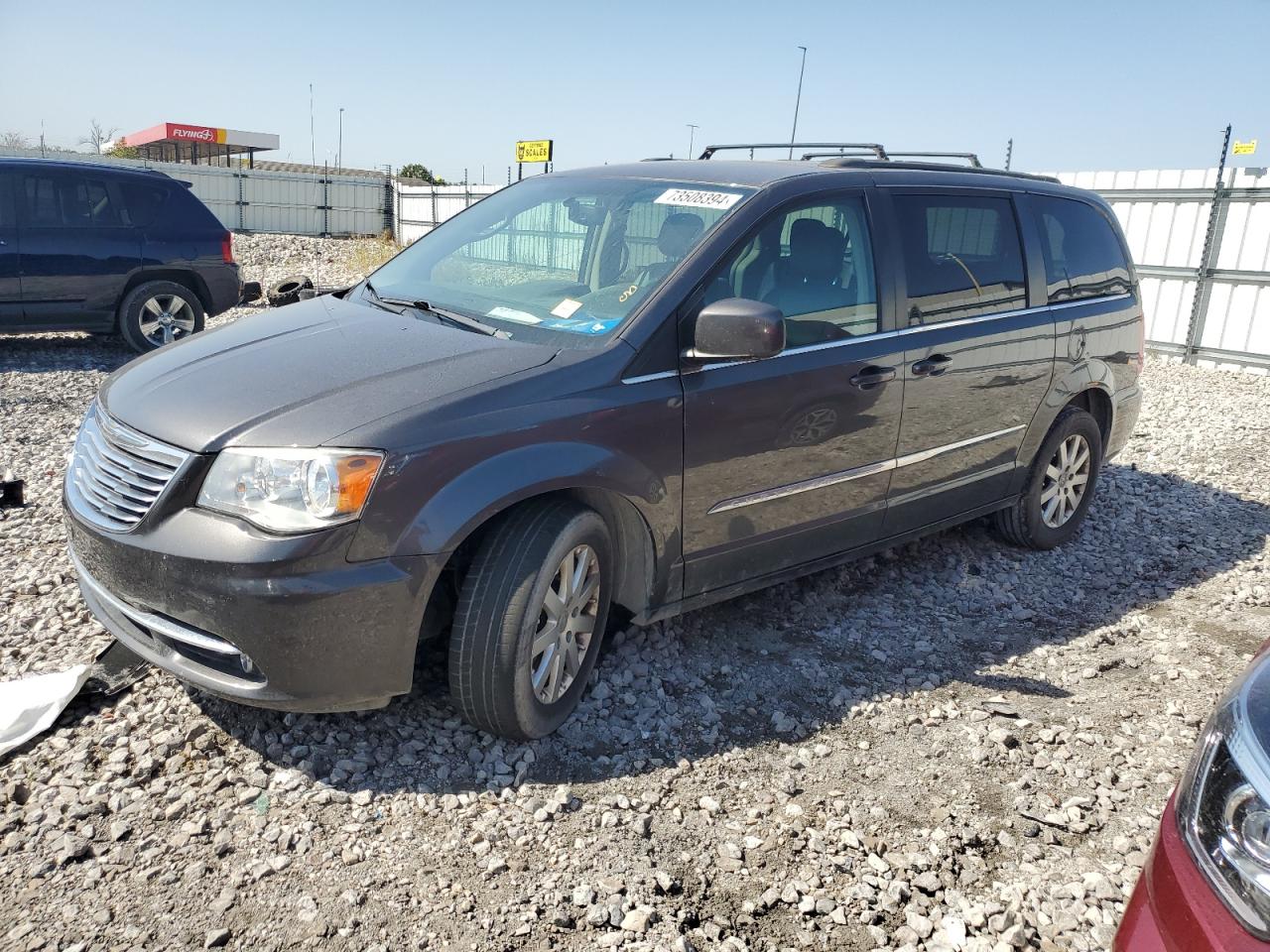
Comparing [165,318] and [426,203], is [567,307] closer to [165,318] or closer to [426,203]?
[165,318]

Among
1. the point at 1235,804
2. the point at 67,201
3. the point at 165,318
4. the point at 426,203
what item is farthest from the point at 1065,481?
the point at 426,203

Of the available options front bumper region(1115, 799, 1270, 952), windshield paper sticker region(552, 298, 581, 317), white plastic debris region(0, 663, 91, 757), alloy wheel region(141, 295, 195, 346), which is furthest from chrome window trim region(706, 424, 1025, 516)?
alloy wheel region(141, 295, 195, 346)

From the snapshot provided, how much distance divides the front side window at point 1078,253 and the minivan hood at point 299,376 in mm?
3060

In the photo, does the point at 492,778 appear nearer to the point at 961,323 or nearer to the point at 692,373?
the point at 692,373

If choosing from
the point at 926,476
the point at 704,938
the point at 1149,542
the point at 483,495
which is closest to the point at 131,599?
the point at 483,495

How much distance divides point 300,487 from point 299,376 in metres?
0.51

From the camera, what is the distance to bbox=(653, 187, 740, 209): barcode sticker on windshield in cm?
372

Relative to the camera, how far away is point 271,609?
2.66 meters

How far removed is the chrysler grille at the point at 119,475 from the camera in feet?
9.36

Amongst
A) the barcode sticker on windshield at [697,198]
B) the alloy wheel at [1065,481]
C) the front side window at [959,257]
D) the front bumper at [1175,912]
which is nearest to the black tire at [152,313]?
the barcode sticker on windshield at [697,198]

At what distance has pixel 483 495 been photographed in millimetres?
2873

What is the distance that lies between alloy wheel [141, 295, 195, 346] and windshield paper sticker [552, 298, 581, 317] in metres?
7.65

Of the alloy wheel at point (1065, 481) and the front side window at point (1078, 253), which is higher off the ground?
the front side window at point (1078, 253)

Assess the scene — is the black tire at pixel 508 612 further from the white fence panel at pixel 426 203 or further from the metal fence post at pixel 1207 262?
the white fence panel at pixel 426 203
